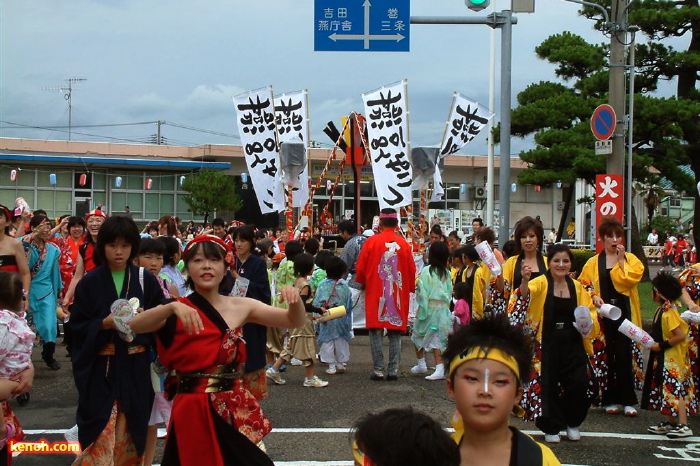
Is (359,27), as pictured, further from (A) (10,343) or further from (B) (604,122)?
(A) (10,343)

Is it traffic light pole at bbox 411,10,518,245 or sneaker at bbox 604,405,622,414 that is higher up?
traffic light pole at bbox 411,10,518,245

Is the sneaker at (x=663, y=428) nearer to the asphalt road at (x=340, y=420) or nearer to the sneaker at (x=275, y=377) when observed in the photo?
the asphalt road at (x=340, y=420)

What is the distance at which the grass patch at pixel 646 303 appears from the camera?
43.9 feet

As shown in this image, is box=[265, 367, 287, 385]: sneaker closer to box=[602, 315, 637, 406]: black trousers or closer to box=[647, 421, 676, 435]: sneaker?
box=[602, 315, 637, 406]: black trousers

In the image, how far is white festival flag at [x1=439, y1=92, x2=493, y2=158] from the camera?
15586 mm

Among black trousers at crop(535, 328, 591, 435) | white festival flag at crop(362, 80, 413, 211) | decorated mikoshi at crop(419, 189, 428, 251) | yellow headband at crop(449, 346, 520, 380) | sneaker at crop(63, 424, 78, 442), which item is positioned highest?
white festival flag at crop(362, 80, 413, 211)

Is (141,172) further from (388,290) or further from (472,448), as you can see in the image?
(472,448)

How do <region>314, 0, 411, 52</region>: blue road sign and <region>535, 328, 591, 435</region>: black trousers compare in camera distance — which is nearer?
<region>535, 328, 591, 435</region>: black trousers

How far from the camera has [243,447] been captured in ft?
12.3

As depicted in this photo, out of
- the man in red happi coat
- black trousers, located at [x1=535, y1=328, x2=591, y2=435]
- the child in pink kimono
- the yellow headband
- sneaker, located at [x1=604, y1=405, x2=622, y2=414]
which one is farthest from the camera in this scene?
the man in red happi coat

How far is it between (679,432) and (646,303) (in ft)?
28.7

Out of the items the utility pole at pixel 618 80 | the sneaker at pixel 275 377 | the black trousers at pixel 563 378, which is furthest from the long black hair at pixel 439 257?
the utility pole at pixel 618 80

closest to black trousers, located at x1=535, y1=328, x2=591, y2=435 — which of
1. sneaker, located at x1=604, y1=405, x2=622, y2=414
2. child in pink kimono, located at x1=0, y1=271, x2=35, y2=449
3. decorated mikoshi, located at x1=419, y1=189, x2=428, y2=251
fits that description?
sneaker, located at x1=604, y1=405, x2=622, y2=414

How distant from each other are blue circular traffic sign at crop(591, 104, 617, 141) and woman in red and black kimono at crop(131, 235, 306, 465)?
879 cm
